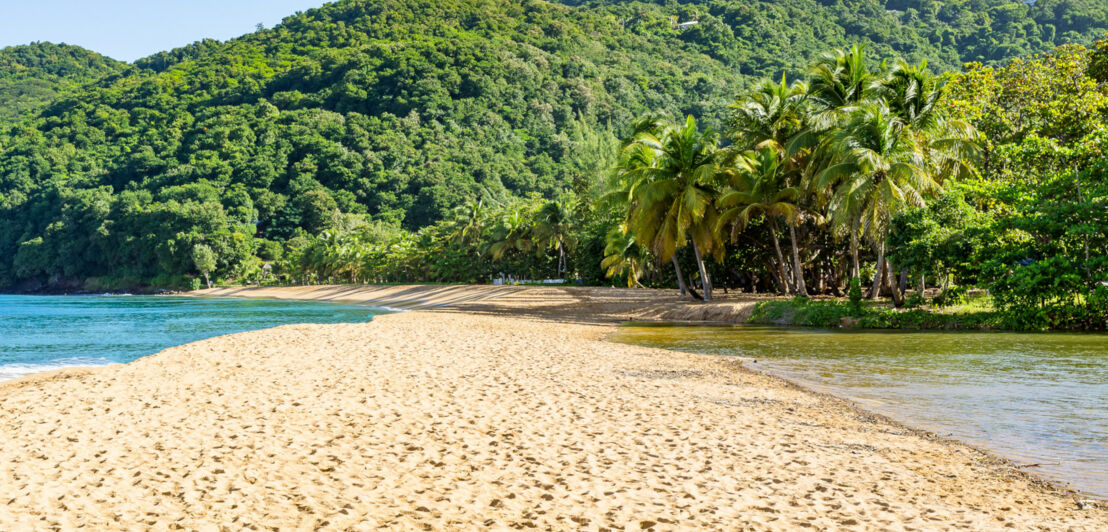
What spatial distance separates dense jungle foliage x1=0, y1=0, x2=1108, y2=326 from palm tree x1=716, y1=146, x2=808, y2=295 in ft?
0.35

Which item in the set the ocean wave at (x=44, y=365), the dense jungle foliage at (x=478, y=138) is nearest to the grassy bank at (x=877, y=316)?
the dense jungle foliage at (x=478, y=138)

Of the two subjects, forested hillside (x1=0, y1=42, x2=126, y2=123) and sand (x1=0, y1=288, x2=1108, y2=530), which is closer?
sand (x1=0, y1=288, x2=1108, y2=530)

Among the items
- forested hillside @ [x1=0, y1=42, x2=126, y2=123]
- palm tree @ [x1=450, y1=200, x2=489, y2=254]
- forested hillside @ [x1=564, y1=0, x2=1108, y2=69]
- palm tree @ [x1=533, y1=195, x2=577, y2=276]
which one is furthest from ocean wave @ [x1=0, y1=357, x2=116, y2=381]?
forested hillside @ [x1=0, y1=42, x2=126, y2=123]

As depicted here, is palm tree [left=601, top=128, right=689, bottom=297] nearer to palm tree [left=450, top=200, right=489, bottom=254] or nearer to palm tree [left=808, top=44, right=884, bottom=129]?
palm tree [left=808, top=44, right=884, bottom=129]

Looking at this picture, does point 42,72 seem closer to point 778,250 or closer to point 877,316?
point 778,250

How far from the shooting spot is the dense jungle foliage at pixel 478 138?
28.0m

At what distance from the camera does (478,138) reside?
370 feet

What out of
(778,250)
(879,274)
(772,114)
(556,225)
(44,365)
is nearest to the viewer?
(44,365)

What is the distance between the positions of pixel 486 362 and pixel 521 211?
1684 inches

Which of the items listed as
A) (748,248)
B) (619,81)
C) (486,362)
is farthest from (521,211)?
(619,81)

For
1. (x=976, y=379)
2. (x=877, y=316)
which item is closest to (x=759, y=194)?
(x=877, y=316)

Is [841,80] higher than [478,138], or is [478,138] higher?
[478,138]

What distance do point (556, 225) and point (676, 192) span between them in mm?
21477

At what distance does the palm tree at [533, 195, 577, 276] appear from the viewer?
48.4m
